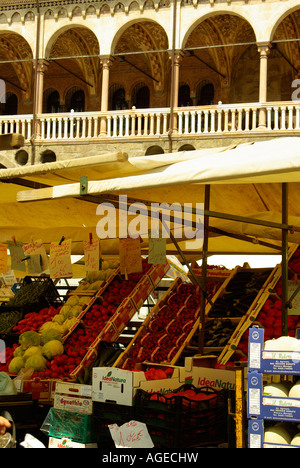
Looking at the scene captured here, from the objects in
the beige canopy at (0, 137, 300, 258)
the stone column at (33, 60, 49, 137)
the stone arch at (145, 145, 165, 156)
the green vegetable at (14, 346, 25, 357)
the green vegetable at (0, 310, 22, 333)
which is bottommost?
the green vegetable at (14, 346, 25, 357)

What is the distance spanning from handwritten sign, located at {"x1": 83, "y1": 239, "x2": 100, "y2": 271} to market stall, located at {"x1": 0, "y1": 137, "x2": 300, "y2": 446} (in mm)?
401

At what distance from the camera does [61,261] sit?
5.35 m

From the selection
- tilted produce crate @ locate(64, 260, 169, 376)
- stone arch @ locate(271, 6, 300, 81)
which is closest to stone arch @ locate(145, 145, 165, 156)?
stone arch @ locate(271, 6, 300, 81)

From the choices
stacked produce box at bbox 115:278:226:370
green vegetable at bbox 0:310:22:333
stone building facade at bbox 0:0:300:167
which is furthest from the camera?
stone building facade at bbox 0:0:300:167

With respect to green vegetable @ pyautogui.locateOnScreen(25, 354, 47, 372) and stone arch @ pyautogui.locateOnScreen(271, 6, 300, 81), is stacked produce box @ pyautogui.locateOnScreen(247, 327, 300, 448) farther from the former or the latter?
stone arch @ pyautogui.locateOnScreen(271, 6, 300, 81)

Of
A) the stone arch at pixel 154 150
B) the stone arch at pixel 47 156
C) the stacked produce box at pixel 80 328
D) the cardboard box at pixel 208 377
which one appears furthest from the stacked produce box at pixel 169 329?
the stone arch at pixel 47 156

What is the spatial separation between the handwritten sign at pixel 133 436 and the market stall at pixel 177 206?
0.39 meters

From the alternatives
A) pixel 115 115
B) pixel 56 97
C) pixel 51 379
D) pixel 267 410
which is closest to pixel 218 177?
pixel 267 410

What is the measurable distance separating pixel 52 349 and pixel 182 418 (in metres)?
2.23

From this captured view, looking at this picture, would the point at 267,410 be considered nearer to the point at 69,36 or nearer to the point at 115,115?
the point at 115,115

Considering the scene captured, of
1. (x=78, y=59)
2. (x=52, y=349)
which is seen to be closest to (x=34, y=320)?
(x=52, y=349)

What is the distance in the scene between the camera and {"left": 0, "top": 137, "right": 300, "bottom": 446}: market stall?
3.54 meters

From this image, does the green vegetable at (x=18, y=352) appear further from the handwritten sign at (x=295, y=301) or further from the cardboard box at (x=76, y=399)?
the handwritten sign at (x=295, y=301)
